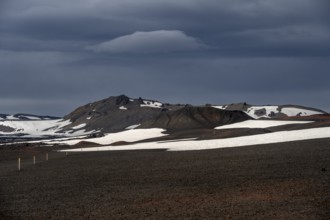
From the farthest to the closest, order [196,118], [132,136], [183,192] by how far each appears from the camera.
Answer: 1. [196,118]
2. [132,136]
3. [183,192]

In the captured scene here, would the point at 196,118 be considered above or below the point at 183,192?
above

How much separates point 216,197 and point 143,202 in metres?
2.75

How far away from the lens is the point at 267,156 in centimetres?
4050

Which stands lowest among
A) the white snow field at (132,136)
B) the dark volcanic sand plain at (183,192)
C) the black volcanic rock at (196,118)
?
the white snow field at (132,136)

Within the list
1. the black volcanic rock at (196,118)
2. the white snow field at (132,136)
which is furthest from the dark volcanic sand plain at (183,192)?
the black volcanic rock at (196,118)

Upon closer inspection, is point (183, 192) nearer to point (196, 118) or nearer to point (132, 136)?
point (132, 136)

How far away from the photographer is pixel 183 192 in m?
23.6

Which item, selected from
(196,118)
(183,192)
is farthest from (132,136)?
(183,192)

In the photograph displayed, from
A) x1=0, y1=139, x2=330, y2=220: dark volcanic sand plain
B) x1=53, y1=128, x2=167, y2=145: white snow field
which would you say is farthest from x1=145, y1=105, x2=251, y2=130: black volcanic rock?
x1=0, y1=139, x2=330, y2=220: dark volcanic sand plain

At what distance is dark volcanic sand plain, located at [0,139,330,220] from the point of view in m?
18.2

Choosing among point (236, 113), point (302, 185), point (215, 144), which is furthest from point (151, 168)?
point (236, 113)

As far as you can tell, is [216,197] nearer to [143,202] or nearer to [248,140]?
[143,202]

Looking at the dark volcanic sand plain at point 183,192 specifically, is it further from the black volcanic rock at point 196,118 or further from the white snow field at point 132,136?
the black volcanic rock at point 196,118

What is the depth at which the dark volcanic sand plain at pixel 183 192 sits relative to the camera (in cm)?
1825
